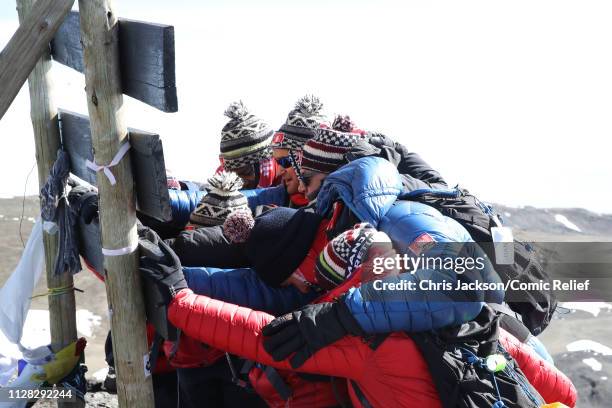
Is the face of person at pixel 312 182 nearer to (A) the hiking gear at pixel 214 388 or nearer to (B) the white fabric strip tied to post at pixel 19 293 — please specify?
(A) the hiking gear at pixel 214 388

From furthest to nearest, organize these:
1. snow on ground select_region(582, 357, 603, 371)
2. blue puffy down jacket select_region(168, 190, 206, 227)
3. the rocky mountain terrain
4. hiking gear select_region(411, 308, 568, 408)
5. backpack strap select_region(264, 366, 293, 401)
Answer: snow on ground select_region(582, 357, 603, 371) < the rocky mountain terrain < blue puffy down jacket select_region(168, 190, 206, 227) < backpack strap select_region(264, 366, 293, 401) < hiking gear select_region(411, 308, 568, 408)

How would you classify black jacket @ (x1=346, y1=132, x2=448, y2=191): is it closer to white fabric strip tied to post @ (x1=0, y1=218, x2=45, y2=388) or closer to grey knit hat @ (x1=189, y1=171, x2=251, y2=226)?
grey knit hat @ (x1=189, y1=171, x2=251, y2=226)

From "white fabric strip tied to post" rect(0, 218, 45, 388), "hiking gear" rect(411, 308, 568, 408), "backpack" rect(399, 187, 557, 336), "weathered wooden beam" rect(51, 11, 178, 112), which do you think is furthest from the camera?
"white fabric strip tied to post" rect(0, 218, 45, 388)

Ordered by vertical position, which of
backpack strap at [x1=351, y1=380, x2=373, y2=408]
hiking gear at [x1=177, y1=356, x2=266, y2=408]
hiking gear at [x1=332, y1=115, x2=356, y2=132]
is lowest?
hiking gear at [x1=177, y1=356, x2=266, y2=408]

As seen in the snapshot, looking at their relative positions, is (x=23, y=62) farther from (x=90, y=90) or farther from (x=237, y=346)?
(x=237, y=346)

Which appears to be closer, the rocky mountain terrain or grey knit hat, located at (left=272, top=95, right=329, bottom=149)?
grey knit hat, located at (left=272, top=95, right=329, bottom=149)

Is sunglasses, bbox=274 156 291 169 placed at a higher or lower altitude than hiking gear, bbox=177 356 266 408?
higher

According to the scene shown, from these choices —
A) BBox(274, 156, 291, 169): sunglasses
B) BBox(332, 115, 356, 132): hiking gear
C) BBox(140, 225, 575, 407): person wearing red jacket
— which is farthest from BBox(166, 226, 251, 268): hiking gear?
BBox(332, 115, 356, 132): hiking gear

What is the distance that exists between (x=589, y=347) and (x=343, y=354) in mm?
5370

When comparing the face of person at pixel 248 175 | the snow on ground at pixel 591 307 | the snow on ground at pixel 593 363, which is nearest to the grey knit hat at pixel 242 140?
the face of person at pixel 248 175

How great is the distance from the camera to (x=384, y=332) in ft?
7.91

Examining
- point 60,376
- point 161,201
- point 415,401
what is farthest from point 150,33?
point 60,376

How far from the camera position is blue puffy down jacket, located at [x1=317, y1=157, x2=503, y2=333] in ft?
7.87

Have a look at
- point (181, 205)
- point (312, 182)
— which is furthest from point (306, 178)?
point (181, 205)
